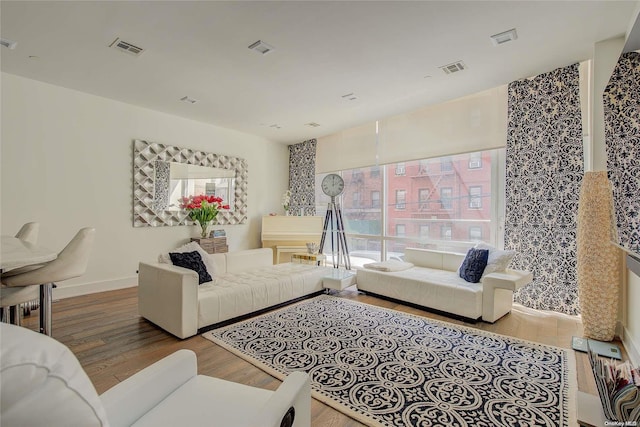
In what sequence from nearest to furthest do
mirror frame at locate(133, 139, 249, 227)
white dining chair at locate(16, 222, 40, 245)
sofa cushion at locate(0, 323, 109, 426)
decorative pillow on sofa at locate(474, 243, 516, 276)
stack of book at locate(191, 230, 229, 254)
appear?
sofa cushion at locate(0, 323, 109, 426), white dining chair at locate(16, 222, 40, 245), decorative pillow on sofa at locate(474, 243, 516, 276), mirror frame at locate(133, 139, 249, 227), stack of book at locate(191, 230, 229, 254)

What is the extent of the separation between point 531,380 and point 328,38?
3.33 meters

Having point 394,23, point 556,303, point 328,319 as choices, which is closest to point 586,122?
point 556,303

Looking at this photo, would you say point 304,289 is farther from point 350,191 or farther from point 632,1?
point 632,1

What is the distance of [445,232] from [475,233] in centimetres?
46

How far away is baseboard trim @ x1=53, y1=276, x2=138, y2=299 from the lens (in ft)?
13.0

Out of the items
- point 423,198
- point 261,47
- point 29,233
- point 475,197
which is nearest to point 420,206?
point 423,198

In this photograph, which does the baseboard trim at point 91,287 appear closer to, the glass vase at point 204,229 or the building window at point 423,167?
the glass vase at point 204,229

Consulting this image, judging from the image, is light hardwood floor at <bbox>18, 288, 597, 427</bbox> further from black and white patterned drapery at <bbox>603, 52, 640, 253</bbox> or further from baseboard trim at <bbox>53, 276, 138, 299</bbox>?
black and white patterned drapery at <bbox>603, 52, 640, 253</bbox>

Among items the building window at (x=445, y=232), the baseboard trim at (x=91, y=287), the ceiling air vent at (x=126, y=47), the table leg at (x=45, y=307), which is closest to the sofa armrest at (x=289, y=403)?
the table leg at (x=45, y=307)

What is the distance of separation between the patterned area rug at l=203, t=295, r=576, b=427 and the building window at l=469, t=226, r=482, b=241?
1839 mm

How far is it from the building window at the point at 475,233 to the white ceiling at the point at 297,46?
199 cm

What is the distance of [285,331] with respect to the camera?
9.65ft

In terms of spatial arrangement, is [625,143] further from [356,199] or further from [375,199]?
[356,199]

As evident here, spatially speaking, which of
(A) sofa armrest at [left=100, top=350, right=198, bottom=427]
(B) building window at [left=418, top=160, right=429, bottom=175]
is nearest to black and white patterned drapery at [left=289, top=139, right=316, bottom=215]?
(B) building window at [left=418, top=160, right=429, bottom=175]
